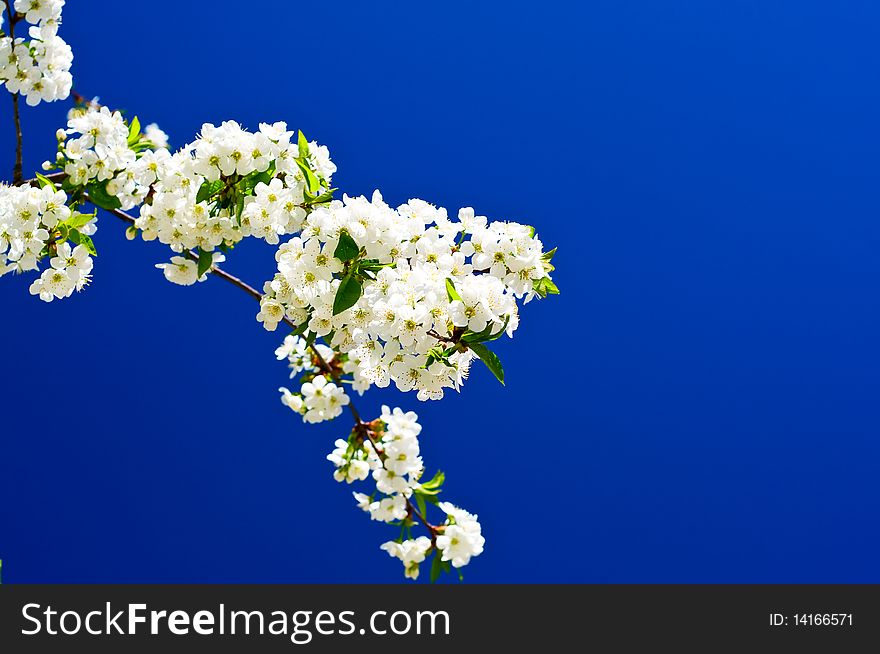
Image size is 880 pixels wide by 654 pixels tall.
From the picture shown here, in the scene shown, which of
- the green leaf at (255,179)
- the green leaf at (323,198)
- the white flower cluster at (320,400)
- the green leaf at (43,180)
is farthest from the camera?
the white flower cluster at (320,400)

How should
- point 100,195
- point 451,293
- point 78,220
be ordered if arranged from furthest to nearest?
1. point 100,195
2. point 78,220
3. point 451,293

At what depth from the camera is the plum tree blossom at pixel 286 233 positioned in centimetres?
185

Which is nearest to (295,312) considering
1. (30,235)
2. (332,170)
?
(332,170)

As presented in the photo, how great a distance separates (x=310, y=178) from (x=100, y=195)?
815mm

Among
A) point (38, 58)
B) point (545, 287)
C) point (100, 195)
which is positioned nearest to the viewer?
point (545, 287)

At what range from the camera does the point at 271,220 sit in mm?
2209

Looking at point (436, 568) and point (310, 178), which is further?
point (436, 568)

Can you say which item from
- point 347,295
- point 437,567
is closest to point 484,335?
point 347,295

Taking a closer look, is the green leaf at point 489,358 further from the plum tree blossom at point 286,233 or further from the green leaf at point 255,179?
the green leaf at point 255,179

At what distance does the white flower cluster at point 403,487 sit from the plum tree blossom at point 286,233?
0.92 metres

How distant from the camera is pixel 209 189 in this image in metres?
2.26

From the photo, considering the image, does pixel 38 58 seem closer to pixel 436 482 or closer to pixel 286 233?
pixel 286 233

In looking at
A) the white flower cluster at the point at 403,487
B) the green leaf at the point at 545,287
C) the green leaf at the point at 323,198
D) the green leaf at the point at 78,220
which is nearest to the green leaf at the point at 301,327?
the green leaf at the point at 323,198

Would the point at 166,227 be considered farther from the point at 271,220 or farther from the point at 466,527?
the point at 466,527
